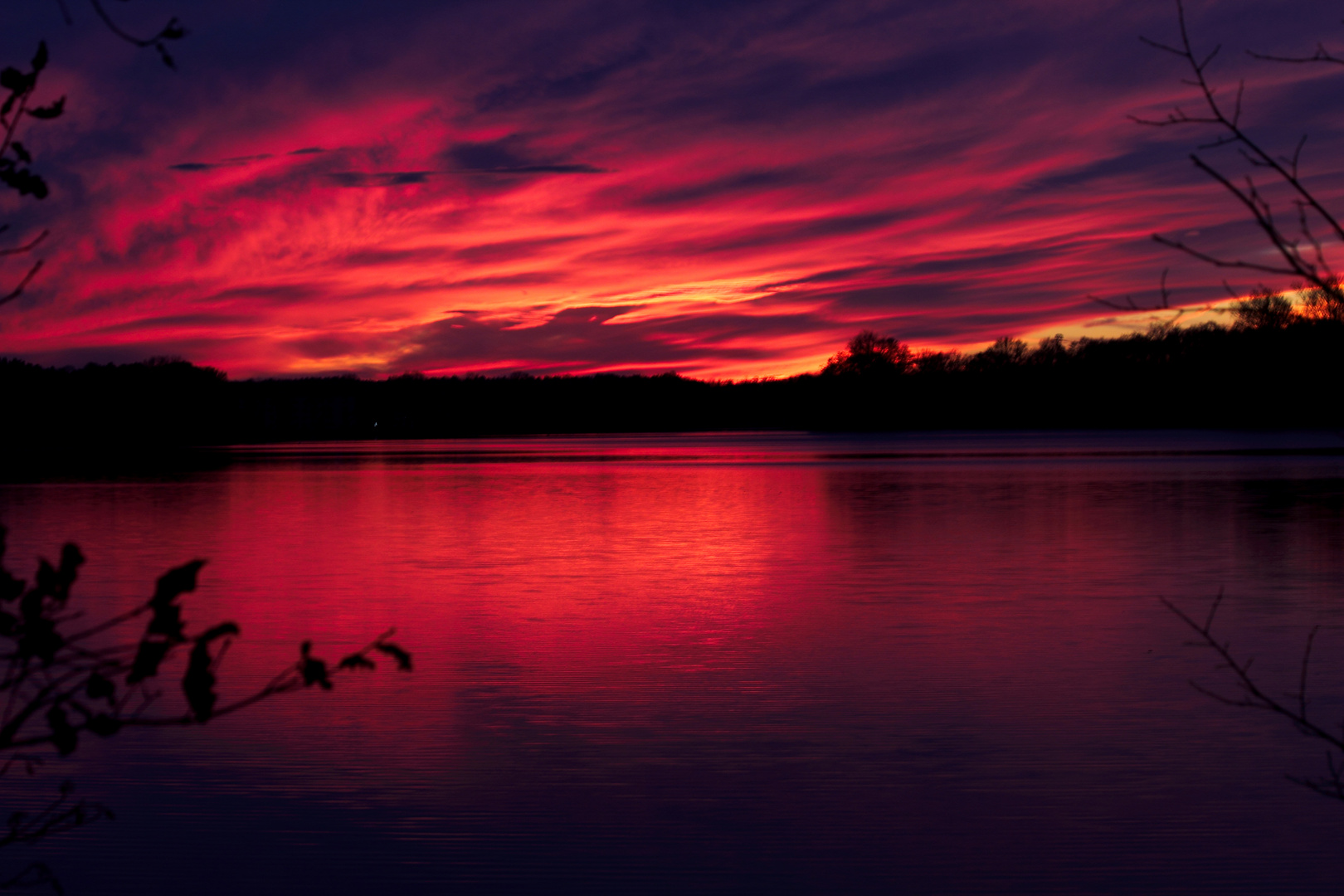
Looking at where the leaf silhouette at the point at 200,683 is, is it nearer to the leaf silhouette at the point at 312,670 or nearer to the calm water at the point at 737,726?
the leaf silhouette at the point at 312,670

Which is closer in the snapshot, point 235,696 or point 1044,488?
point 235,696

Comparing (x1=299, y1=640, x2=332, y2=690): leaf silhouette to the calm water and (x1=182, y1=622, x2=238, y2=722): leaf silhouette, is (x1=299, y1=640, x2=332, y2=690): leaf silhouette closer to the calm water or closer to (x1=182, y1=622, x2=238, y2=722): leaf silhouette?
(x1=182, y1=622, x2=238, y2=722): leaf silhouette

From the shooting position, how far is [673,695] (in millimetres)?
10156

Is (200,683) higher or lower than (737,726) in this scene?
higher

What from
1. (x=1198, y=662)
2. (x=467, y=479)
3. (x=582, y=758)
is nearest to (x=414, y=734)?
(x=582, y=758)

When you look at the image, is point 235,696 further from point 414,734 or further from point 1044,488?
point 1044,488

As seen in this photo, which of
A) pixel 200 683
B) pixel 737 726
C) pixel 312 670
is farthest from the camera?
pixel 737 726

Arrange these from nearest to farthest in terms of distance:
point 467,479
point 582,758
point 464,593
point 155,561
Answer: point 582,758, point 464,593, point 155,561, point 467,479

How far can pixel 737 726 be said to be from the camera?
29.8 feet

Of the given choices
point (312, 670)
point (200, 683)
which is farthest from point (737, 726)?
point (200, 683)

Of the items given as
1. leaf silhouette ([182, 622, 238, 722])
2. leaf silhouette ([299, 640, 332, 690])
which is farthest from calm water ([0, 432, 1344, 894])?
leaf silhouette ([182, 622, 238, 722])

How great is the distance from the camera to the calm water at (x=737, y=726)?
6.46m

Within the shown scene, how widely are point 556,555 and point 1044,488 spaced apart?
19158 millimetres

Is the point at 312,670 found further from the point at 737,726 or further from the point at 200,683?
the point at 737,726
